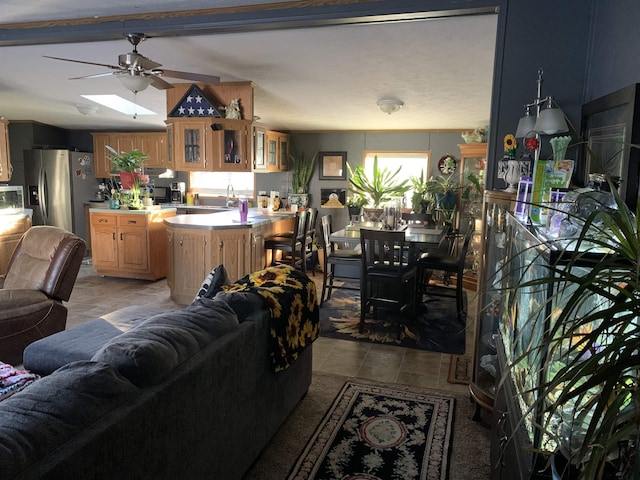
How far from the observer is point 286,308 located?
2.47 meters

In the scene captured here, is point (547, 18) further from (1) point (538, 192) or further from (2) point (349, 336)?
(2) point (349, 336)

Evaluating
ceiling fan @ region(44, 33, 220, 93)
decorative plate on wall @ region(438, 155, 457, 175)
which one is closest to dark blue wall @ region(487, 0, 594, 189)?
ceiling fan @ region(44, 33, 220, 93)

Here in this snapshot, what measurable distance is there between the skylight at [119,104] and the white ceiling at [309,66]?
0.63 feet

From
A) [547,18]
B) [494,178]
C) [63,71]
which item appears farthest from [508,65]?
[63,71]

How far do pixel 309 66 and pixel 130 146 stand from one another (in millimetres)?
4733

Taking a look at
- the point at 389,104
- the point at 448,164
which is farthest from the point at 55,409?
the point at 448,164

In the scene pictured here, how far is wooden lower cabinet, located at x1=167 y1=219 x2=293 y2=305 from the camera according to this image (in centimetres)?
488

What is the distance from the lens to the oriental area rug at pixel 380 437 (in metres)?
2.31

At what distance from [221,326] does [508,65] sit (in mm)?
2206

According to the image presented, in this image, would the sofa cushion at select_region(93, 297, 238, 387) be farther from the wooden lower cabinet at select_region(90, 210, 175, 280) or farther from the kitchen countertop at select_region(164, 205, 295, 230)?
the wooden lower cabinet at select_region(90, 210, 175, 280)

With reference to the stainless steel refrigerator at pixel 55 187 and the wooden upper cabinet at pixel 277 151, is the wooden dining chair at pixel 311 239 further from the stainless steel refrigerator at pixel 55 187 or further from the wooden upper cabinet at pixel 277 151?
the stainless steel refrigerator at pixel 55 187

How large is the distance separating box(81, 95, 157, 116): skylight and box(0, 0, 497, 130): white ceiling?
0.19m

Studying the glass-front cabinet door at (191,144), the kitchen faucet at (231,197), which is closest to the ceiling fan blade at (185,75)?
the glass-front cabinet door at (191,144)

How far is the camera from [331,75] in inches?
179
